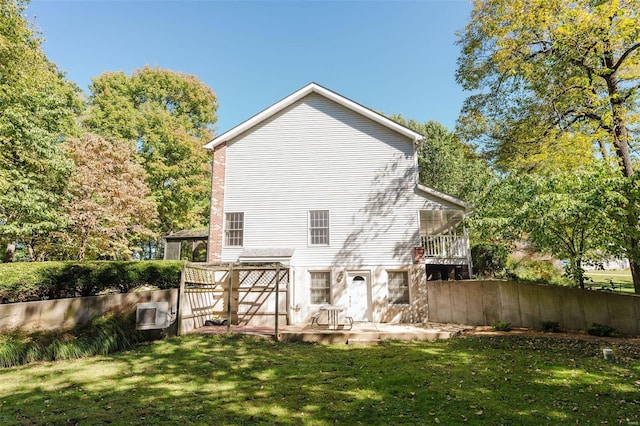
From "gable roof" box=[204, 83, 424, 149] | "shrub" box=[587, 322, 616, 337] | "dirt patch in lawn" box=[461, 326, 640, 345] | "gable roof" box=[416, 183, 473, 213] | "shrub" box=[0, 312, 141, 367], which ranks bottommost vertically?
"dirt patch in lawn" box=[461, 326, 640, 345]

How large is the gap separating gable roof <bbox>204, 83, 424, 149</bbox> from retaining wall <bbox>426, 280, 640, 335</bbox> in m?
7.27

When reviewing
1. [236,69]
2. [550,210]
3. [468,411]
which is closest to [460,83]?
[550,210]

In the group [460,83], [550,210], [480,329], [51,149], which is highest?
[460,83]

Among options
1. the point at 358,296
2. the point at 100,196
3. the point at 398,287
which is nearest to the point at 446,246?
the point at 398,287

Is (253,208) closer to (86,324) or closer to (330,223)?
(330,223)

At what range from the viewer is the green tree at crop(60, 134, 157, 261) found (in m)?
16.8

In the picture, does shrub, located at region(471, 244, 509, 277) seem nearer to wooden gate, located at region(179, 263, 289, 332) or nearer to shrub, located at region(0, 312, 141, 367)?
wooden gate, located at region(179, 263, 289, 332)

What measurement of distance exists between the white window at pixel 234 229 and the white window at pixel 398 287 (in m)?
7.25

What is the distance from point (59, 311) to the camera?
26.8ft

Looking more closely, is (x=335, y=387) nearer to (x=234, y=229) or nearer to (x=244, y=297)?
(x=244, y=297)

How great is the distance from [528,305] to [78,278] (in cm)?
1508

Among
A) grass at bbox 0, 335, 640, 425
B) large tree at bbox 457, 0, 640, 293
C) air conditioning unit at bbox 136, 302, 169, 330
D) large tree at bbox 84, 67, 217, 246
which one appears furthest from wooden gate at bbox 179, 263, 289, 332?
large tree at bbox 84, 67, 217, 246

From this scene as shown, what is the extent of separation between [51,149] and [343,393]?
15.6m

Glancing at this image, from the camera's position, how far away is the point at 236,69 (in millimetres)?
16844
